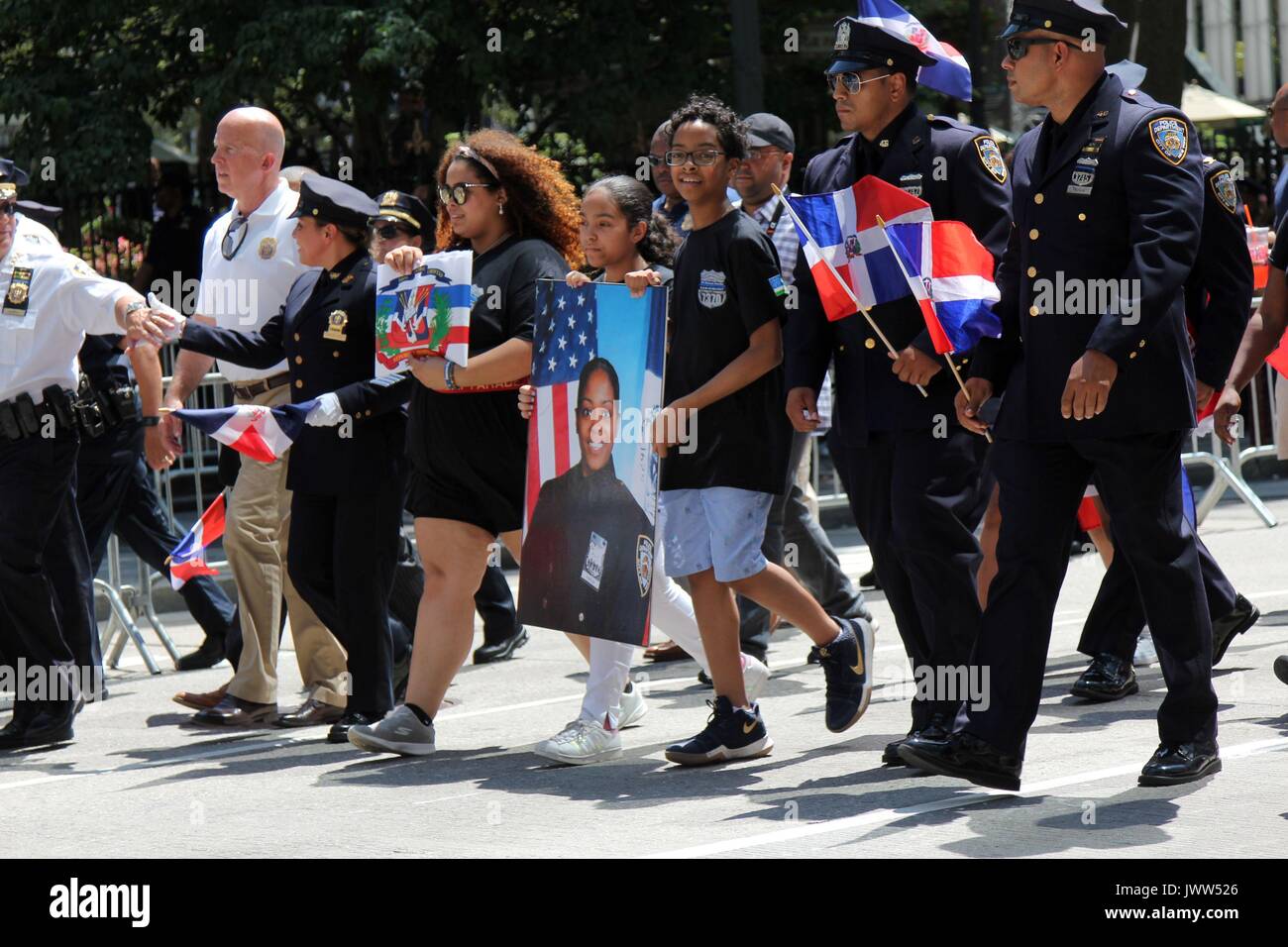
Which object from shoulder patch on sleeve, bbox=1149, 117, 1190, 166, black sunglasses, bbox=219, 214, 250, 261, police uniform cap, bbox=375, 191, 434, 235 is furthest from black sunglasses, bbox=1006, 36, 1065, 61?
black sunglasses, bbox=219, 214, 250, 261

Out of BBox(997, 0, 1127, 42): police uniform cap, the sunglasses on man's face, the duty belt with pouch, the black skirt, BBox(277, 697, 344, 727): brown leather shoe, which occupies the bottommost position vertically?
BBox(277, 697, 344, 727): brown leather shoe

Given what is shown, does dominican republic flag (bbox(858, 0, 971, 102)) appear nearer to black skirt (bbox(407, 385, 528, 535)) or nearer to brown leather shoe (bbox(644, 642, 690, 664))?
black skirt (bbox(407, 385, 528, 535))

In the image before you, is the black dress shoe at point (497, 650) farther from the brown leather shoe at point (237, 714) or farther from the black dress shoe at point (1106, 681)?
the black dress shoe at point (1106, 681)

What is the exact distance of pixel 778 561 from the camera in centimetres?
864

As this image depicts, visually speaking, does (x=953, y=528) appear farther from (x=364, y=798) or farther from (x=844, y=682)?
(x=364, y=798)

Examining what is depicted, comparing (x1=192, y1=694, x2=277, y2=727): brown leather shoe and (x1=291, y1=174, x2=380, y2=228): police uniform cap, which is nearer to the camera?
(x1=291, y1=174, x2=380, y2=228): police uniform cap

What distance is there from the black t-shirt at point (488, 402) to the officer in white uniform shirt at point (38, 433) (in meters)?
1.16

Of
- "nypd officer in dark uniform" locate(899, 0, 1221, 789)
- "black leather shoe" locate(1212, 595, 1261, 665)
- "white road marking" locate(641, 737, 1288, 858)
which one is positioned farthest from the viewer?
"black leather shoe" locate(1212, 595, 1261, 665)

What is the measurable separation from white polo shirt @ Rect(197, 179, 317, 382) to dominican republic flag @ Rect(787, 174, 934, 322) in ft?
8.42

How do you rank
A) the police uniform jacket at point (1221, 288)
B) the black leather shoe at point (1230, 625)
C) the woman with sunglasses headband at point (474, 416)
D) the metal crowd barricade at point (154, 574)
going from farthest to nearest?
1. the metal crowd barricade at point (154, 574)
2. the black leather shoe at point (1230, 625)
3. the woman with sunglasses headband at point (474, 416)
4. the police uniform jacket at point (1221, 288)

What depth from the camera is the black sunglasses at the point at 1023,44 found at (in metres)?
5.80

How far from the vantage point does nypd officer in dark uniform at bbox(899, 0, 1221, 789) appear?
18.6 ft

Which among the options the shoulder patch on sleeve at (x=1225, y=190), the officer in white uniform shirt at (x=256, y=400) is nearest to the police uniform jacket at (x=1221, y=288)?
the shoulder patch on sleeve at (x=1225, y=190)
